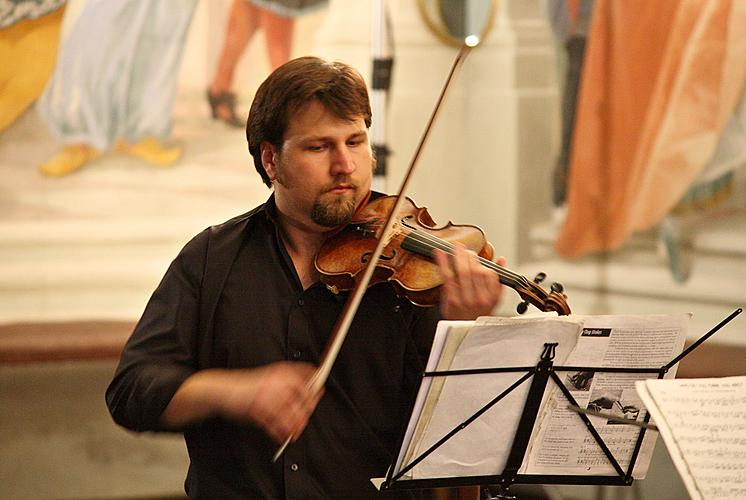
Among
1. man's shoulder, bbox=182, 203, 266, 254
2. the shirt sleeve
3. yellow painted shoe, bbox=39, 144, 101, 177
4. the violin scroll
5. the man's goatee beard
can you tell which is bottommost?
yellow painted shoe, bbox=39, 144, 101, 177

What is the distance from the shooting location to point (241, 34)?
402cm

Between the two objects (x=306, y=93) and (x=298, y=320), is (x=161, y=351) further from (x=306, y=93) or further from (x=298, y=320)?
(x=306, y=93)

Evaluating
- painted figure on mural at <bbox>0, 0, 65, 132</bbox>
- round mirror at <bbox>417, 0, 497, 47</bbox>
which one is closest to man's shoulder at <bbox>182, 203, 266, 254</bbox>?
painted figure on mural at <bbox>0, 0, 65, 132</bbox>

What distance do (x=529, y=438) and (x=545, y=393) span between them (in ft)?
0.33

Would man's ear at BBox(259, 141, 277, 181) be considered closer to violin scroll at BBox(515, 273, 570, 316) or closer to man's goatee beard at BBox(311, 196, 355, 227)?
man's goatee beard at BBox(311, 196, 355, 227)

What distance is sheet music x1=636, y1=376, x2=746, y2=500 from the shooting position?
5.20ft

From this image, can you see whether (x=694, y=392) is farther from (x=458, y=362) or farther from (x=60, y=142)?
(x=60, y=142)

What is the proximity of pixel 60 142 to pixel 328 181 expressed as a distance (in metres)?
2.27

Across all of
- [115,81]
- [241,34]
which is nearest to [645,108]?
[241,34]

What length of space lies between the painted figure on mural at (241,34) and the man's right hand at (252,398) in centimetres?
224

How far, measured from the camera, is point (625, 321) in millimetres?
1791

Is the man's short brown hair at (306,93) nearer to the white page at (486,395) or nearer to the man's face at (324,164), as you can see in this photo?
the man's face at (324,164)

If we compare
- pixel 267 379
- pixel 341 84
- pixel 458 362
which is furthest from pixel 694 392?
pixel 341 84

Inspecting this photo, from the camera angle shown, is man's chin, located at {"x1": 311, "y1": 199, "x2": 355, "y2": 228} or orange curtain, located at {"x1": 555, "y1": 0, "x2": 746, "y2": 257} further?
orange curtain, located at {"x1": 555, "y1": 0, "x2": 746, "y2": 257}
